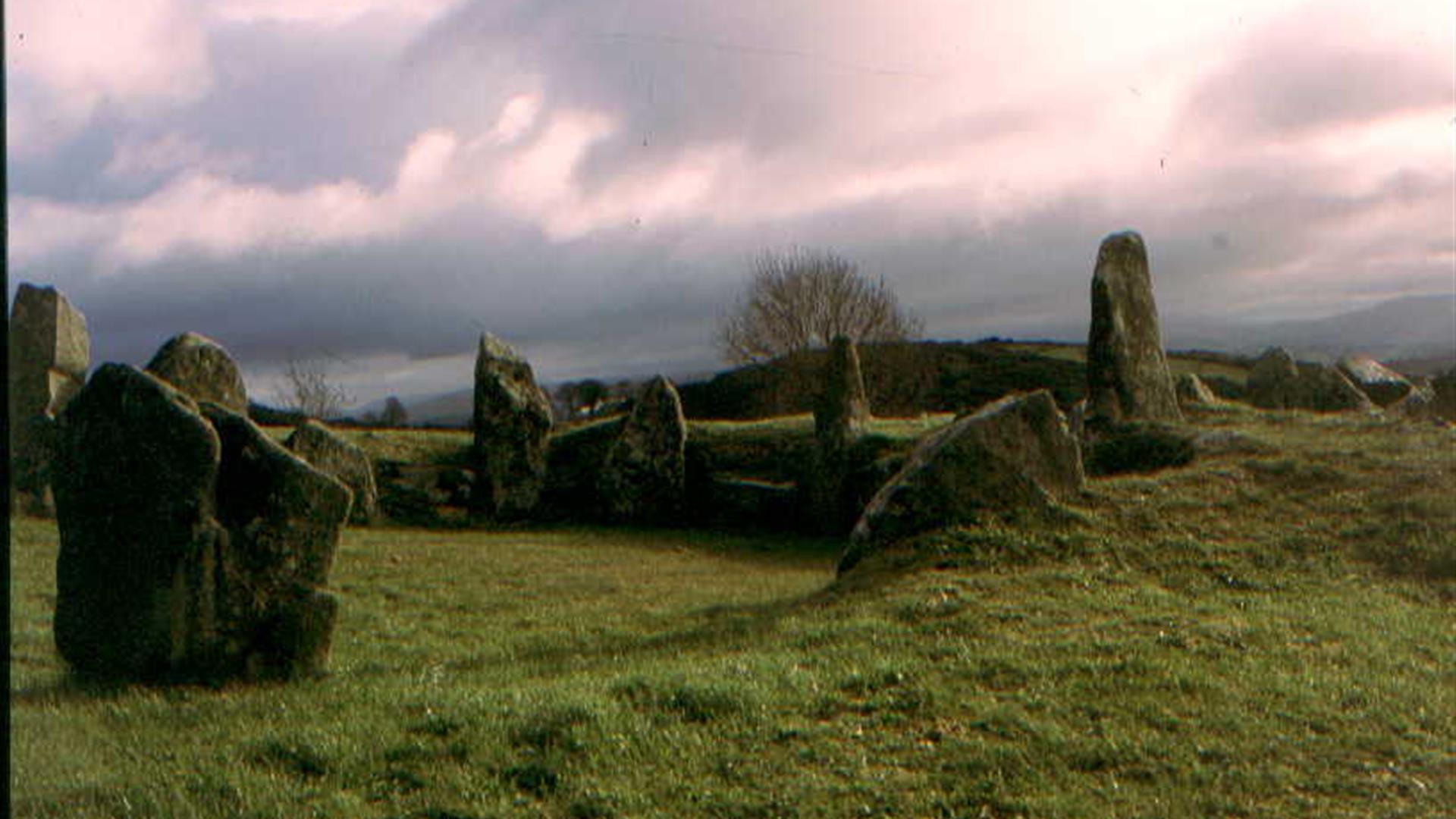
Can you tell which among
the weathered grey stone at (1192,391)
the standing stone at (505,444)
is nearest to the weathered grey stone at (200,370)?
the standing stone at (505,444)

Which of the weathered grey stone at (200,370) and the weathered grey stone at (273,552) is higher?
the weathered grey stone at (200,370)

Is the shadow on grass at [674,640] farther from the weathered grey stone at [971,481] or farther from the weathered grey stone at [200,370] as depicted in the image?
the weathered grey stone at [200,370]

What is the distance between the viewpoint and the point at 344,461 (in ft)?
73.1

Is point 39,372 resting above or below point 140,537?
above

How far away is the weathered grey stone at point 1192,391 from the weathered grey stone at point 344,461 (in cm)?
1574

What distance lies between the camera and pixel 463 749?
23.1ft

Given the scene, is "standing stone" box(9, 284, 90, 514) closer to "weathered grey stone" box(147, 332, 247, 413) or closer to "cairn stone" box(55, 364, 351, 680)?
"weathered grey stone" box(147, 332, 247, 413)

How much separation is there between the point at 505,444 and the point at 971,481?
43.6ft

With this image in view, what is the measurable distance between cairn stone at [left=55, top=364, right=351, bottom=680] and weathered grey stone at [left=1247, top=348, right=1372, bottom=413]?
82.0 ft

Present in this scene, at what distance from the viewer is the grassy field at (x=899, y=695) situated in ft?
21.6

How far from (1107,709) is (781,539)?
1486cm

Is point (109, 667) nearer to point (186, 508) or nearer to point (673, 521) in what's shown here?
point (186, 508)

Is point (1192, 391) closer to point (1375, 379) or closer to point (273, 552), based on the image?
point (1375, 379)

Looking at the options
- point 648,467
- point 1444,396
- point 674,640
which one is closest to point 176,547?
point 674,640
